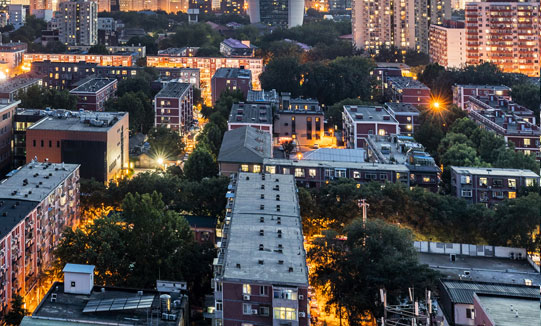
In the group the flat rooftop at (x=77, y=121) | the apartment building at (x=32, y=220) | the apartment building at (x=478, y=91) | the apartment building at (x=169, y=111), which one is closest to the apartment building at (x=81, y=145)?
the flat rooftop at (x=77, y=121)

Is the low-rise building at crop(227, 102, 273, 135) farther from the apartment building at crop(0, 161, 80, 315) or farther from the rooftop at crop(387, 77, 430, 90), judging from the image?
the rooftop at crop(387, 77, 430, 90)

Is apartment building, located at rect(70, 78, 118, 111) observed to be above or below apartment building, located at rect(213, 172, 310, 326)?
above

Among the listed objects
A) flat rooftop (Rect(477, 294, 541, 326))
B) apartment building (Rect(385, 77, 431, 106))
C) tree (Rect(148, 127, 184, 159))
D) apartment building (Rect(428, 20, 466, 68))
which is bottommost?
flat rooftop (Rect(477, 294, 541, 326))

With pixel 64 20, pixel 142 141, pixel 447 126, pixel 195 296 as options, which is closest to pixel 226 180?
pixel 195 296

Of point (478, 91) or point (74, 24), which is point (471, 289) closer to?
point (478, 91)

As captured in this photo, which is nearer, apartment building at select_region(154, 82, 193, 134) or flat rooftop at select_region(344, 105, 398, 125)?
flat rooftop at select_region(344, 105, 398, 125)

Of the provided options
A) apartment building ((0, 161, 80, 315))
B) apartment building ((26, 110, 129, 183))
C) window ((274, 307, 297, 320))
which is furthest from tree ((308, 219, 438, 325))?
apartment building ((26, 110, 129, 183))
